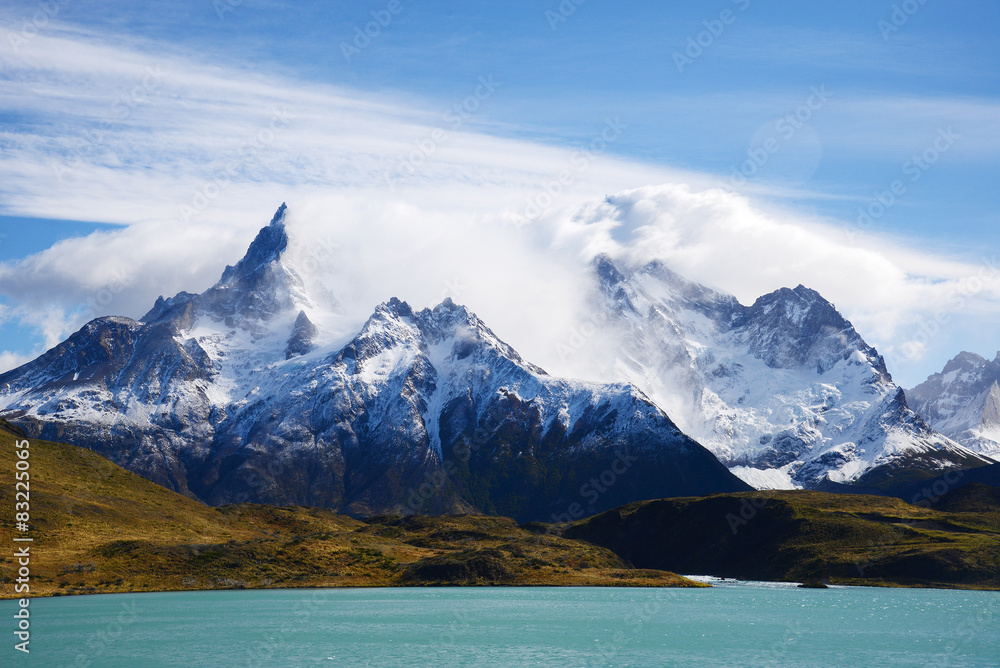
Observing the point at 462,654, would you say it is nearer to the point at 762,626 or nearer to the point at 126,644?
the point at 126,644

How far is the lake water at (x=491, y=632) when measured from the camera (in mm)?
102562

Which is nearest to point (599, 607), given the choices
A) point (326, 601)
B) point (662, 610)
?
point (662, 610)

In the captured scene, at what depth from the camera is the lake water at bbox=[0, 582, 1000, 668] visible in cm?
10256

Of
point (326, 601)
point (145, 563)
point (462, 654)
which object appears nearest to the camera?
point (462, 654)

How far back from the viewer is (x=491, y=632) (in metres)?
126

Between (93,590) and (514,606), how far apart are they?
8099 cm

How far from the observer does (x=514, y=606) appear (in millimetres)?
168500

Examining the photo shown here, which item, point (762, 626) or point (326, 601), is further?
point (326, 601)

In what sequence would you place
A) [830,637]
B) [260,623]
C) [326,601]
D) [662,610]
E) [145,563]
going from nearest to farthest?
[830,637] → [260,623] → [662,610] → [326,601] → [145,563]

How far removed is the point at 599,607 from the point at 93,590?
9603 cm

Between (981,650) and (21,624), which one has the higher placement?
(981,650)

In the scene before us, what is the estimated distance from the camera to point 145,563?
7825 inches

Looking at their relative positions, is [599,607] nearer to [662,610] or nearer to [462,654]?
[662,610]

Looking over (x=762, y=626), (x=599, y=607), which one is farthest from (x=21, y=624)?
(x=762, y=626)
